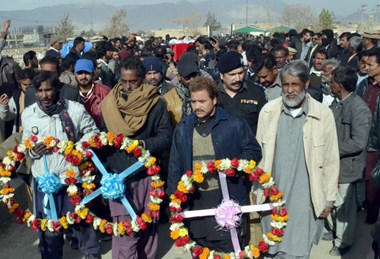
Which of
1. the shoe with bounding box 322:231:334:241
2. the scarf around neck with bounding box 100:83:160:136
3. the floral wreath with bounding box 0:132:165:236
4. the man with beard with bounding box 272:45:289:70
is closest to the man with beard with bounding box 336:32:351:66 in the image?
the man with beard with bounding box 272:45:289:70

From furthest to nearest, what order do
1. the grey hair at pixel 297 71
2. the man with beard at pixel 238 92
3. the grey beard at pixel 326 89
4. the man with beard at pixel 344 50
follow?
the man with beard at pixel 344 50
the grey beard at pixel 326 89
the man with beard at pixel 238 92
the grey hair at pixel 297 71

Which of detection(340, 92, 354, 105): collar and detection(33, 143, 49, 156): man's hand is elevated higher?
detection(340, 92, 354, 105): collar

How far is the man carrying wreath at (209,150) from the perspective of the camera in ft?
12.7

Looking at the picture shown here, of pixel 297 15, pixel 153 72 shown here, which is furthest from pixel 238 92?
pixel 297 15

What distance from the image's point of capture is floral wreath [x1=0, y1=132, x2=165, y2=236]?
4.46 meters

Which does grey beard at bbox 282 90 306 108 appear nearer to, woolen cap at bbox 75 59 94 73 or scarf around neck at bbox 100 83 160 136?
scarf around neck at bbox 100 83 160 136

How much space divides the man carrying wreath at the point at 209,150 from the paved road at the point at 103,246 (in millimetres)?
1571

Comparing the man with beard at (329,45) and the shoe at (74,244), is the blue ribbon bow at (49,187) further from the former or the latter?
the man with beard at (329,45)

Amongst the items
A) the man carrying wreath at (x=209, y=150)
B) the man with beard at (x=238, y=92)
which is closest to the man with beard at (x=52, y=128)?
the man carrying wreath at (x=209, y=150)

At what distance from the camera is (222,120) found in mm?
3885

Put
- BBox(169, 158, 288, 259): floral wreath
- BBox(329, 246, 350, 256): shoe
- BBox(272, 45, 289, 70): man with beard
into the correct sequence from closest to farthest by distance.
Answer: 1. BBox(169, 158, 288, 259): floral wreath
2. BBox(329, 246, 350, 256): shoe
3. BBox(272, 45, 289, 70): man with beard

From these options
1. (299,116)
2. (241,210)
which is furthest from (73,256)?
(299,116)

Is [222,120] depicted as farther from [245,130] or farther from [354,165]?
[354,165]

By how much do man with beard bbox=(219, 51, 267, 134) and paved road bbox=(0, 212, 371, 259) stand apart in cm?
179
